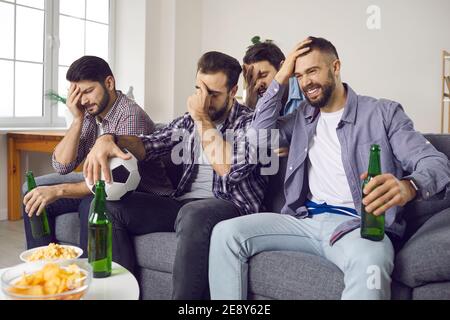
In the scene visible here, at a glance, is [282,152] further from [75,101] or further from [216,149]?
[75,101]

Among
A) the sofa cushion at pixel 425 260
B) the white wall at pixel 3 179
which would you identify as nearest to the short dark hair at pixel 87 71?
the sofa cushion at pixel 425 260

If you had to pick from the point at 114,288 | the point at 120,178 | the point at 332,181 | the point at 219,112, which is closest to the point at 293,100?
the point at 219,112

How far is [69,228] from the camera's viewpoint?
200 centimetres

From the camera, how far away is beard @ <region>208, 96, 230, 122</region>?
1.88 metres

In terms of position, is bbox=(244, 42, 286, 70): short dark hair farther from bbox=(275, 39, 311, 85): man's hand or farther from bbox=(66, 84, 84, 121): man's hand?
bbox=(66, 84, 84, 121): man's hand

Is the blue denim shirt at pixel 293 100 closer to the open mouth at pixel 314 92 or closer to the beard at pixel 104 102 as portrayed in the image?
the open mouth at pixel 314 92

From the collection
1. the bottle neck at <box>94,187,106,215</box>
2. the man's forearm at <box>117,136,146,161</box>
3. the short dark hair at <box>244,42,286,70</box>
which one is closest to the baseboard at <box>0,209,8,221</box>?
the man's forearm at <box>117,136,146,161</box>

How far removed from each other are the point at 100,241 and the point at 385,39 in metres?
3.45

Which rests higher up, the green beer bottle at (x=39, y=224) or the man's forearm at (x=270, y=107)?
the man's forearm at (x=270, y=107)

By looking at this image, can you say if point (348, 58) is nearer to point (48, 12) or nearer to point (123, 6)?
point (123, 6)

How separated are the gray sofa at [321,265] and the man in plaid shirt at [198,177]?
8cm

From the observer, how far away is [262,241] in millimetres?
1492

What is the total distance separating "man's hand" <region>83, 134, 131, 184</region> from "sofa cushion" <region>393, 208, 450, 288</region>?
39.0 inches

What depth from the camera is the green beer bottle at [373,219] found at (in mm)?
1366
